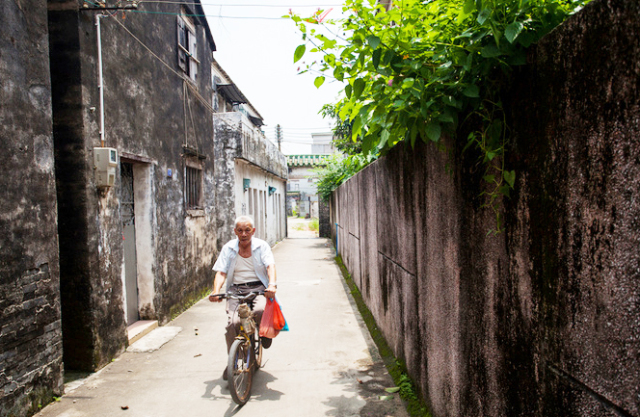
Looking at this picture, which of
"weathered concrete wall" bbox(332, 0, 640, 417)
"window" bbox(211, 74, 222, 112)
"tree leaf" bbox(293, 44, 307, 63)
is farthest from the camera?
"window" bbox(211, 74, 222, 112)

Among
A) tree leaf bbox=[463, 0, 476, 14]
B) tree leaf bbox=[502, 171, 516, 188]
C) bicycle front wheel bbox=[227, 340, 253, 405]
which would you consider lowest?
bicycle front wheel bbox=[227, 340, 253, 405]

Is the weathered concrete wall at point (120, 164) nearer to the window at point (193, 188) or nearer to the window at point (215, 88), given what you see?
the window at point (193, 188)

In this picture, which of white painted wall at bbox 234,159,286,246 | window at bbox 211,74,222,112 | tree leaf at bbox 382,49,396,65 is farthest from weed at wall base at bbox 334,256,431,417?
window at bbox 211,74,222,112

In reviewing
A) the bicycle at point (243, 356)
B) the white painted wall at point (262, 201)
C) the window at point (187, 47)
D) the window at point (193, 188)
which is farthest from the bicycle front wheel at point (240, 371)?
the white painted wall at point (262, 201)

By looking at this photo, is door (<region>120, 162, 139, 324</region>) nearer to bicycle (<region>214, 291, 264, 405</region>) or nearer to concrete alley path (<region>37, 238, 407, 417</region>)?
concrete alley path (<region>37, 238, 407, 417</region>)

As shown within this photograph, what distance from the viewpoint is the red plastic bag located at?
14.6ft

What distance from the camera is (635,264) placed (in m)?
1.22

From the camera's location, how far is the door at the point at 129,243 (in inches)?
257

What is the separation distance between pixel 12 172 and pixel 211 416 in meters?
2.78

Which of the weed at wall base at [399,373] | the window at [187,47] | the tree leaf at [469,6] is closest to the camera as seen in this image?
the tree leaf at [469,6]

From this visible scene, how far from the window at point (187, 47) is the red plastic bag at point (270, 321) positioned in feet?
19.2

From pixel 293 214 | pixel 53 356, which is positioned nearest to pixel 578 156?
pixel 53 356

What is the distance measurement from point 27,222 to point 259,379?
9.05 feet

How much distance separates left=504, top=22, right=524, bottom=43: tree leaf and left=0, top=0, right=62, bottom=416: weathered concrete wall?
3979mm
